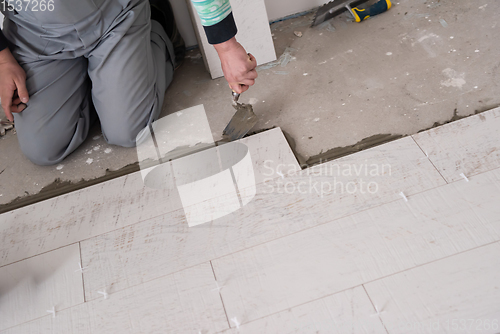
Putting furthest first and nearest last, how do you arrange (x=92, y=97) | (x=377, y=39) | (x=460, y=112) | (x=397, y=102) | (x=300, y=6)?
1. (x=300, y=6)
2. (x=377, y=39)
3. (x=92, y=97)
4. (x=397, y=102)
5. (x=460, y=112)

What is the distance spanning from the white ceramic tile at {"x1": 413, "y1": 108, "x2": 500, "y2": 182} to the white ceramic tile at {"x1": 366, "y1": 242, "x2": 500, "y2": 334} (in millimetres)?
349

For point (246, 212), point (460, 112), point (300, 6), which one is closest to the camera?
point (246, 212)

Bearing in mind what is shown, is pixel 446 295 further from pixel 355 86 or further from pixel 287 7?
pixel 287 7

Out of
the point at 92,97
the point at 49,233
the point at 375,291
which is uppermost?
the point at 92,97

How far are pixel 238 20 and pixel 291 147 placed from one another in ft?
2.63

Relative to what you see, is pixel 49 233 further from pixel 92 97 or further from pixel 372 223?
pixel 372 223

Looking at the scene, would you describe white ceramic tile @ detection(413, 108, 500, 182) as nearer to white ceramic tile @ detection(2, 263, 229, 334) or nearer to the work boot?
white ceramic tile @ detection(2, 263, 229, 334)

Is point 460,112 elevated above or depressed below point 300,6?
below

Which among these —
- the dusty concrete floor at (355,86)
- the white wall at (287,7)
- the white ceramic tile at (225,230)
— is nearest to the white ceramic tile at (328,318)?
the white ceramic tile at (225,230)

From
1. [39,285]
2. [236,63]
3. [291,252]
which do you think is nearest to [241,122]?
[236,63]

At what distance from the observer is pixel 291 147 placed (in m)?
1.71

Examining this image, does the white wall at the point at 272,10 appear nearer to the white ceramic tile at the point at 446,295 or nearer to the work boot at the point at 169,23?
the work boot at the point at 169,23

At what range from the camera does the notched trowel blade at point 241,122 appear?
1785 mm

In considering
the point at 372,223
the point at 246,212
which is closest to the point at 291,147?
the point at 246,212
